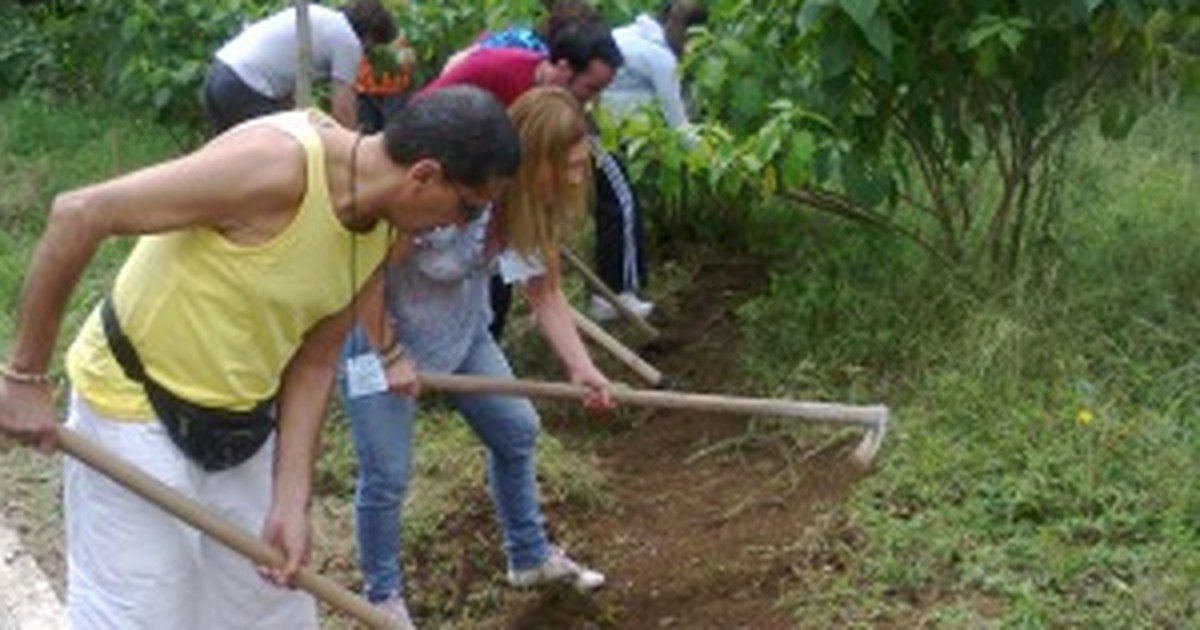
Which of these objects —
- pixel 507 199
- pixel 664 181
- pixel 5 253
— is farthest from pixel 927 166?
pixel 5 253

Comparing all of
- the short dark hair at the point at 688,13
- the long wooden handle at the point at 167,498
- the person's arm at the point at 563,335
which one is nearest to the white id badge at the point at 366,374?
the person's arm at the point at 563,335

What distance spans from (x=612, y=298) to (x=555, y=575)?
1866mm

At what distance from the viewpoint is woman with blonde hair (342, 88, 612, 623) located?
3.79 metres

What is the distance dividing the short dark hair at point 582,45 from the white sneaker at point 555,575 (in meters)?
1.48

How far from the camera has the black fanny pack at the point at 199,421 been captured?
305 cm

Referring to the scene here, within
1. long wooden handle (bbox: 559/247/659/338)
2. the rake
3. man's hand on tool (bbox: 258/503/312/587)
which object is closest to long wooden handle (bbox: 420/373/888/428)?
the rake

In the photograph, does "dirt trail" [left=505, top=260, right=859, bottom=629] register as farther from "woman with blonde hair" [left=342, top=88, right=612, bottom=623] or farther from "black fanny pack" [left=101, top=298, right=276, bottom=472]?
"black fanny pack" [left=101, top=298, right=276, bottom=472]

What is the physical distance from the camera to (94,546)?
10.3ft

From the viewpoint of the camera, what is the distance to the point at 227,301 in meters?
2.98

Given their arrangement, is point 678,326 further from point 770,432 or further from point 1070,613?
point 1070,613

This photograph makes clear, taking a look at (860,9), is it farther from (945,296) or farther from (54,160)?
(54,160)

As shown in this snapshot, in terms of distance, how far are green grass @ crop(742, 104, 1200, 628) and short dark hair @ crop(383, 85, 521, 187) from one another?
175 centimetres

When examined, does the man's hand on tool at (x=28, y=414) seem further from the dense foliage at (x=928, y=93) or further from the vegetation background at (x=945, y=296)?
the dense foliage at (x=928, y=93)

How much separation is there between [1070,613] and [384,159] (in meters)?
1.98
